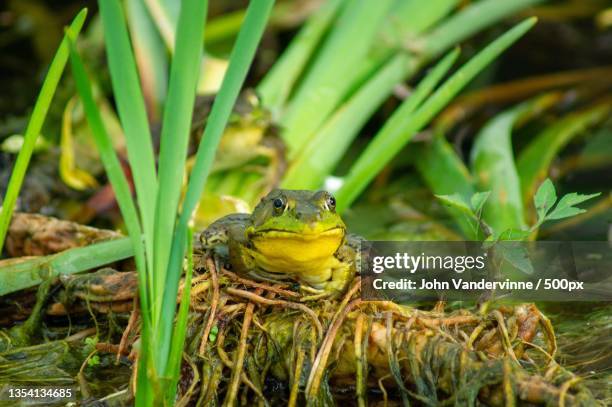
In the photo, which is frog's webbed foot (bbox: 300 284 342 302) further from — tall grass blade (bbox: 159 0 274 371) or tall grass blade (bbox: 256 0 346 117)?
tall grass blade (bbox: 256 0 346 117)

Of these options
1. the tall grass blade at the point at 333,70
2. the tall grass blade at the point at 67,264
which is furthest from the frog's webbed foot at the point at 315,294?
the tall grass blade at the point at 333,70

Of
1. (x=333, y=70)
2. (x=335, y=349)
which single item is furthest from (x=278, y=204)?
(x=333, y=70)

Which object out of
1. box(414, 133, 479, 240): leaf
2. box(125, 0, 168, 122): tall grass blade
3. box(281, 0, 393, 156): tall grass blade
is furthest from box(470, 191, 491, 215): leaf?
box(125, 0, 168, 122): tall grass blade

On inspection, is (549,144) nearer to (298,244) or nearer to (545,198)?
(545,198)

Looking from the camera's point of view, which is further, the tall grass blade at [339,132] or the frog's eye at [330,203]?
the tall grass blade at [339,132]

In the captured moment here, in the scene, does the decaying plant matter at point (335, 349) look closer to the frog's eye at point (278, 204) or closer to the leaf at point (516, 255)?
the leaf at point (516, 255)

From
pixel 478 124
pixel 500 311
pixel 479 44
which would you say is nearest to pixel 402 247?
pixel 500 311
